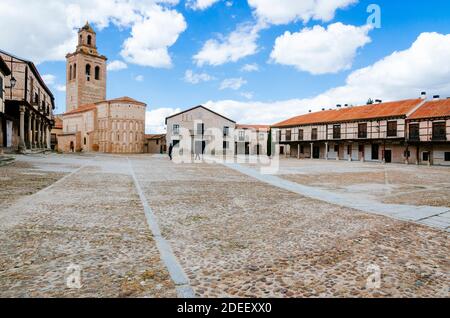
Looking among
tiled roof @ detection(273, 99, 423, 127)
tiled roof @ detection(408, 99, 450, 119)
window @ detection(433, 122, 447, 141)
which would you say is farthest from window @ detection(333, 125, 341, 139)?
window @ detection(433, 122, 447, 141)

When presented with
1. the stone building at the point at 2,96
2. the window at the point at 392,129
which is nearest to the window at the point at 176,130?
the stone building at the point at 2,96

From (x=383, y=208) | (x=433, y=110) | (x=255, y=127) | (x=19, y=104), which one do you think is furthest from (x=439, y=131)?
(x=19, y=104)

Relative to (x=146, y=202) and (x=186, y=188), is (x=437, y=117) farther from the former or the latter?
(x=146, y=202)

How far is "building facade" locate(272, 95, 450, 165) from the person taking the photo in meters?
31.0

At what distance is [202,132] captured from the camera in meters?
47.7

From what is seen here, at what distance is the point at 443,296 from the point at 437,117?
3342 cm

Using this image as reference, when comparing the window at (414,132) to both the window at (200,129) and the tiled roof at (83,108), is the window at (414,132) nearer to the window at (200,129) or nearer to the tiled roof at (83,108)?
the window at (200,129)

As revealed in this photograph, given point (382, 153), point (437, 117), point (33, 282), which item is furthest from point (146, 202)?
point (382, 153)

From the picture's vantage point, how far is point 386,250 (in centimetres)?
439

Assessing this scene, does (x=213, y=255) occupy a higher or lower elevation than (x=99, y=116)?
lower

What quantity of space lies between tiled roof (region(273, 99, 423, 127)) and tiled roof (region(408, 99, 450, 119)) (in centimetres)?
79

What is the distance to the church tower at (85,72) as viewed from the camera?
55.9 metres

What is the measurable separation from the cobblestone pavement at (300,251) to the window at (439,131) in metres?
29.1

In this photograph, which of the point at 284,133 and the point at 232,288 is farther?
the point at 284,133
